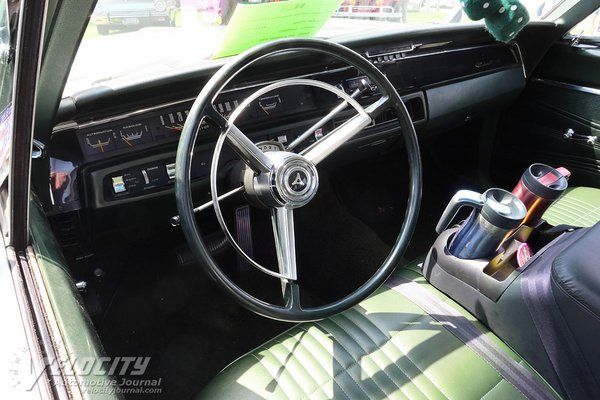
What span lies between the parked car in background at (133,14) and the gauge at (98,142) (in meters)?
0.26

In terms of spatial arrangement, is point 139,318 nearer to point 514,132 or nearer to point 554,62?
point 514,132

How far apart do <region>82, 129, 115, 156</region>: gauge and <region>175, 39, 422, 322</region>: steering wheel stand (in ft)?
1.08

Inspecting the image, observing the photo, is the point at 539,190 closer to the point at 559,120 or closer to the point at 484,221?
the point at 484,221

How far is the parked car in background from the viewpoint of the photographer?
4.04ft

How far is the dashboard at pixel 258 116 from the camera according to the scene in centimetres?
129

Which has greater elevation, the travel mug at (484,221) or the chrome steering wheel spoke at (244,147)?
the chrome steering wheel spoke at (244,147)

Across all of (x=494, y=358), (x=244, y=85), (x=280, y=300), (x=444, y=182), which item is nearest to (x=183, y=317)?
(x=280, y=300)

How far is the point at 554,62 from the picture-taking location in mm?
2334

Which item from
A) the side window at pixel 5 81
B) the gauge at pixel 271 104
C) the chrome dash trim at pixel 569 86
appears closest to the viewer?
the side window at pixel 5 81

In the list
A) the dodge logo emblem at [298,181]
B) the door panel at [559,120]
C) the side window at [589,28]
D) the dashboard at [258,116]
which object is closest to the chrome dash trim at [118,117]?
the dashboard at [258,116]

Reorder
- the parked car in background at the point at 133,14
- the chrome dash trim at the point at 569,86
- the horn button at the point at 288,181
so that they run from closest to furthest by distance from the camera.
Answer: the horn button at the point at 288,181 < the parked car in background at the point at 133,14 < the chrome dash trim at the point at 569,86

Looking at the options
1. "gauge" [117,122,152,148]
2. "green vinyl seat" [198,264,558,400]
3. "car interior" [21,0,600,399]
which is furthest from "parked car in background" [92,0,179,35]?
"green vinyl seat" [198,264,558,400]

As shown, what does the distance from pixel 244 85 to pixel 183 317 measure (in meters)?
0.92

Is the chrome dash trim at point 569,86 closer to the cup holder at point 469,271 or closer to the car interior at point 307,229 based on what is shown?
the car interior at point 307,229
